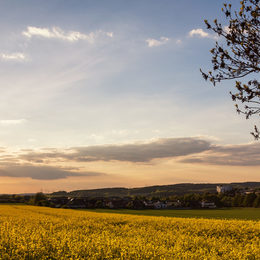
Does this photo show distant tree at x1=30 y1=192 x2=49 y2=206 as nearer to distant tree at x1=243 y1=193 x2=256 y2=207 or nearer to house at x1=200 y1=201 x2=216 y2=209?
house at x1=200 y1=201 x2=216 y2=209

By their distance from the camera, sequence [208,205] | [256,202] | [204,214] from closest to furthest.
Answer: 1. [204,214]
2. [208,205]
3. [256,202]

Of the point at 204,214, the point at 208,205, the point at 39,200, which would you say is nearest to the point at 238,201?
the point at 208,205

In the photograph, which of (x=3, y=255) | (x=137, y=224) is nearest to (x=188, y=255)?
(x=3, y=255)

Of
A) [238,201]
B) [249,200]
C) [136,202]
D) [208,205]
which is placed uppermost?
[136,202]

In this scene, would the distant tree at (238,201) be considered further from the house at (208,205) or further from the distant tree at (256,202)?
the house at (208,205)

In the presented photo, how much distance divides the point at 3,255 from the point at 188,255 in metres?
6.59

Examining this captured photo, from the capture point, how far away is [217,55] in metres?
12.1

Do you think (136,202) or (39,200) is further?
(39,200)

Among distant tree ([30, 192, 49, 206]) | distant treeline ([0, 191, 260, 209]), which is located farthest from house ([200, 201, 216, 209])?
distant tree ([30, 192, 49, 206])

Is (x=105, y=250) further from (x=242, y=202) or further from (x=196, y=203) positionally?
(x=242, y=202)

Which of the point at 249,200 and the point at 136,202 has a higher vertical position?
the point at 136,202

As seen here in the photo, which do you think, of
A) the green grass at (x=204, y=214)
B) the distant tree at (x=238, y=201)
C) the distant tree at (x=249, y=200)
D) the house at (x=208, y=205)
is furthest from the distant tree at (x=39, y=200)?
the distant tree at (x=249, y=200)

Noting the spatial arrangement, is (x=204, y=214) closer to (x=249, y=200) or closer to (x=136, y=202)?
Result: (x=136, y=202)

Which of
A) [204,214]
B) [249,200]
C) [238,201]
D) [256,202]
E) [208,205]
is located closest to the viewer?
[204,214]
